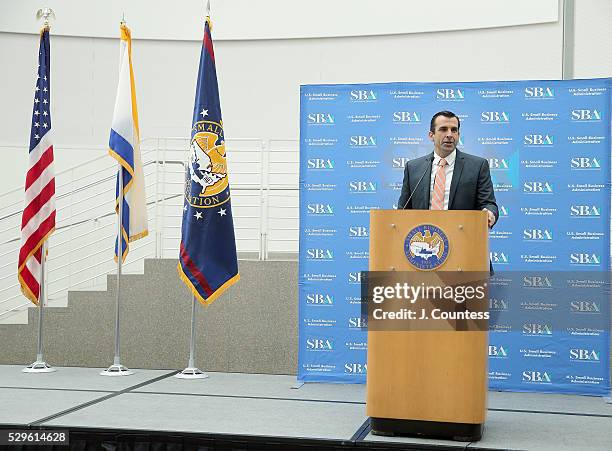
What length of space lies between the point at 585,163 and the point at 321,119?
1692mm

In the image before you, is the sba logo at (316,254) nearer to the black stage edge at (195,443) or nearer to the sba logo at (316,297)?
the sba logo at (316,297)

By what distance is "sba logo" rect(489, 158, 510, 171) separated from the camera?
16.7 feet

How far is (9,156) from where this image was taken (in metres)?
7.98

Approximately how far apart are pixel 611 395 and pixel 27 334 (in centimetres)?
432

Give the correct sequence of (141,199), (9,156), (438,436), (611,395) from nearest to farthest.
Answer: (438,436) → (611,395) → (141,199) → (9,156)

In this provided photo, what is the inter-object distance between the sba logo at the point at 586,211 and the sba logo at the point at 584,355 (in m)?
0.84

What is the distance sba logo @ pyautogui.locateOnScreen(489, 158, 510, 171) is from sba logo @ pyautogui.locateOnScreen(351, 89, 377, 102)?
86 centimetres

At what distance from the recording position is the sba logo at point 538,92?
5008mm

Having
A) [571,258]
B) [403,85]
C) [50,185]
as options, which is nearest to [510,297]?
[571,258]

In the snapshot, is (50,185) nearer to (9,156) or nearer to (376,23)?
(9,156)

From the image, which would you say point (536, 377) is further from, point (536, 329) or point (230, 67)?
point (230, 67)

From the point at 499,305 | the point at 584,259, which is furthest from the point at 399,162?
the point at 584,259

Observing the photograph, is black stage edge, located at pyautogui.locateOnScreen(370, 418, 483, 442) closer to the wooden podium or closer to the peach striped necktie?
the wooden podium

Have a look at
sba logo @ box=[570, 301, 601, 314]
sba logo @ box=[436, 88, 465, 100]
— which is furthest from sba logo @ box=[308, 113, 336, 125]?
sba logo @ box=[570, 301, 601, 314]
